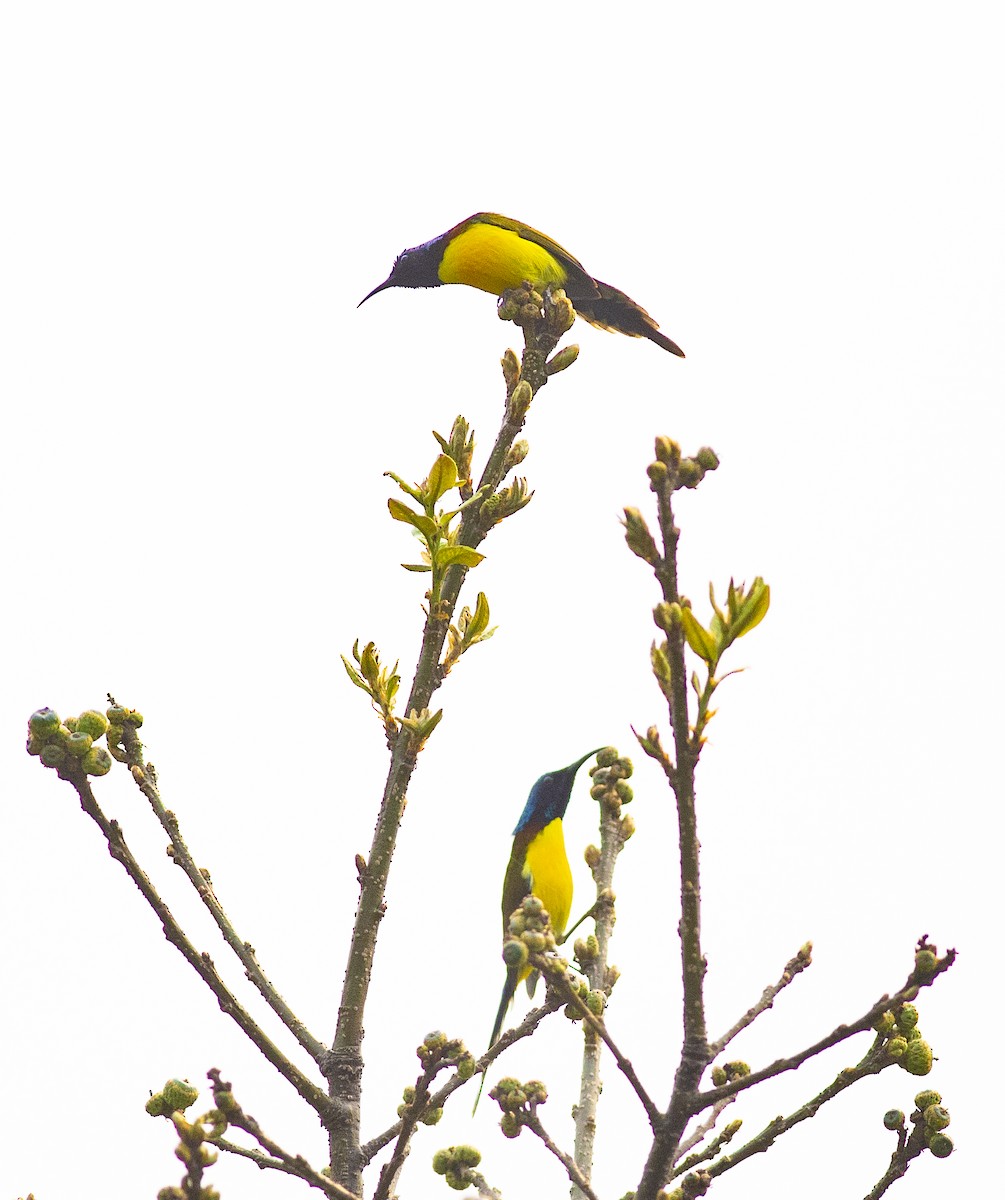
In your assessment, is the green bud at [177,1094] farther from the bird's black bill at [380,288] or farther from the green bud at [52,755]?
the bird's black bill at [380,288]

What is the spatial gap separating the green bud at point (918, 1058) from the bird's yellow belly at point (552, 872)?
1.93 m

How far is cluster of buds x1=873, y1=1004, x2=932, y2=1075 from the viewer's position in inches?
122

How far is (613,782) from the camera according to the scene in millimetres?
4309

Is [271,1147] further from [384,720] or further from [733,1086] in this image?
[733,1086]

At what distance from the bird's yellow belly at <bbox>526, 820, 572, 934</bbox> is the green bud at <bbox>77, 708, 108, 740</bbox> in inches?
89.2

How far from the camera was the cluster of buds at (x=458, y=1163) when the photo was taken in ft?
11.5

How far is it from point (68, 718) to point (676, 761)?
184cm

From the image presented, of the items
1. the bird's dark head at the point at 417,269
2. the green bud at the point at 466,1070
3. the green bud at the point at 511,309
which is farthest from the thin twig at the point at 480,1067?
the bird's dark head at the point at 417,269

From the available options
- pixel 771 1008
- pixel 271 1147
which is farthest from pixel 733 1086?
pixel 271 1147

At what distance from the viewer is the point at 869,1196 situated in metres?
3.30

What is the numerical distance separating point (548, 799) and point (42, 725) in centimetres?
264

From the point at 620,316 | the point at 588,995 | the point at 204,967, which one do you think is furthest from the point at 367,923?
the point at 620,316

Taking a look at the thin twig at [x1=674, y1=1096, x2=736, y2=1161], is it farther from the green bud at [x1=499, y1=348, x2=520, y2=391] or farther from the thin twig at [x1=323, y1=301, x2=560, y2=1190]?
the green bud at [x1=499, y1=348, x2=520, y2=391]

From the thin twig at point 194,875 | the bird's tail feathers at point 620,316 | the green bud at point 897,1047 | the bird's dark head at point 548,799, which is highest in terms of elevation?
the bird's tail feathers at point 620,316
